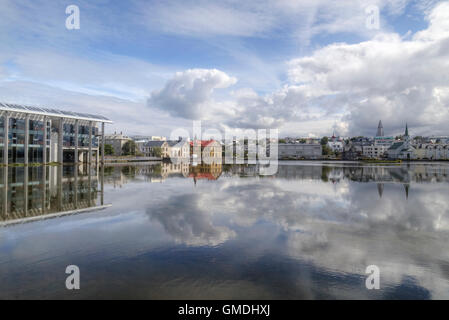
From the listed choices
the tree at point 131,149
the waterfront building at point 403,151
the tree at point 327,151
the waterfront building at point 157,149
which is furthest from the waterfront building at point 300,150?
the tree at point 131,149

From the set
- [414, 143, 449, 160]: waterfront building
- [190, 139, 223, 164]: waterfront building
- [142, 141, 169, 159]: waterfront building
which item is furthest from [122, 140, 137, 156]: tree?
[414, 143, 449, 160]: waterfront building

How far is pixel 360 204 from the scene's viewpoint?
16.0m

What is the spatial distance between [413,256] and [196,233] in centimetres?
676

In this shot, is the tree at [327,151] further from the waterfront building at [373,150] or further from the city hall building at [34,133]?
the city hall building at [34,133]

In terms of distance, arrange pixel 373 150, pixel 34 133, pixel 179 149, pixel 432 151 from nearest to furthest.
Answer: pixel 34 133 → pixel 179 149 → pixel 432 151 → pixel 373 150

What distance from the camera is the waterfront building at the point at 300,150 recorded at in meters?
182

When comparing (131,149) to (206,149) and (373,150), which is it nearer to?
(206,149)

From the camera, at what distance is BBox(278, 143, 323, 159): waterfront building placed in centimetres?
18218

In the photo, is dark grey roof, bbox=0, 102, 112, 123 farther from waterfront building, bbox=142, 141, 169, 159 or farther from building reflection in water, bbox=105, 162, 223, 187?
waterfront building, bbox=142, 141, 169, 159

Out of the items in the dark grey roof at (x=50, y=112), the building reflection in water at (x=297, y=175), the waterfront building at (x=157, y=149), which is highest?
the dark grey roof at (x=50, y=112)

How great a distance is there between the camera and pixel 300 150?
188 meters

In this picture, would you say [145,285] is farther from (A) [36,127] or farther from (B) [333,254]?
(A) [36,127]

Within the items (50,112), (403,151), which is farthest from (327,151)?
(50,112)
